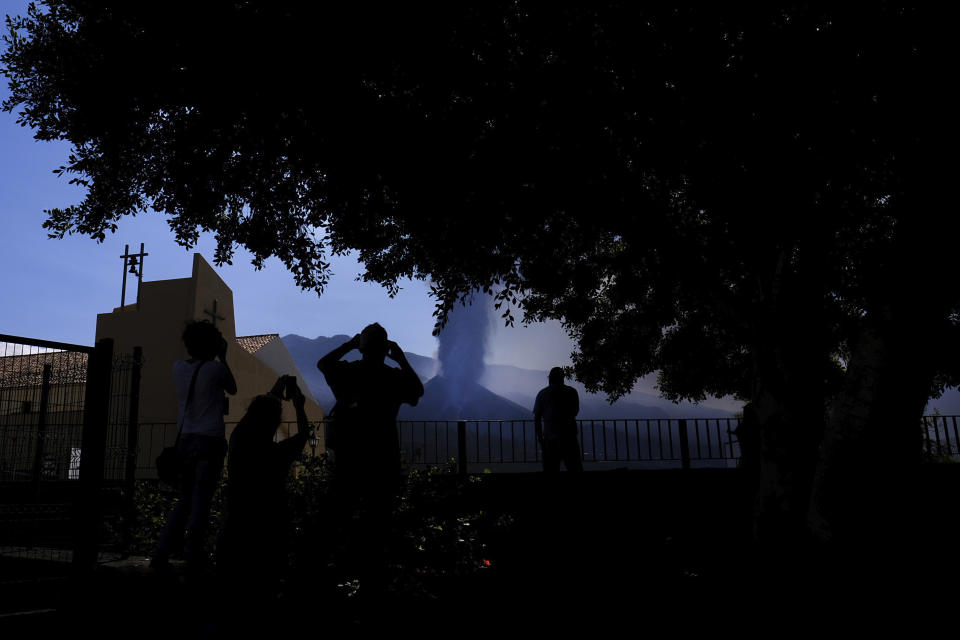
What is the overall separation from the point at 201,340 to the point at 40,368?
2.60 m

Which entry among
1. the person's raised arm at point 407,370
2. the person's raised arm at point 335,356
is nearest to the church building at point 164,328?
the person's raised arm at point 335,356

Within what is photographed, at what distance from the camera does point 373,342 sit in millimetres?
3918

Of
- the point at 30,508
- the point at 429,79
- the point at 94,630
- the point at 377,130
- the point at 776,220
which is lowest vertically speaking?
the point at 94,630

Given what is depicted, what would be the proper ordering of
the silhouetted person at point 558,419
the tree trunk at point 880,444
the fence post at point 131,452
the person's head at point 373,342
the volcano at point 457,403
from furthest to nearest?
the volcano at point 457,403
the silhouetted person at point 558,419
the fence post at point 131,452
the tree trunk at point 880,444
the person's head at point 373,342

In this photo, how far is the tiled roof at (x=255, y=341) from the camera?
30109 mm

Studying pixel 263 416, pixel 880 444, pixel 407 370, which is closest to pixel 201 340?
pixel 263 416

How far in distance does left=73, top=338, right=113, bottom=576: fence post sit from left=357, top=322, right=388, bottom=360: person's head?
7.19 feet

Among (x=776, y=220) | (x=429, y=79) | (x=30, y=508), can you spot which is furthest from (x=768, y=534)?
(x=30, y=508)

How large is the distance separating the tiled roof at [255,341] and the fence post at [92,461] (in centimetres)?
2622

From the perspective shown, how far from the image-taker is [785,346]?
7.25m

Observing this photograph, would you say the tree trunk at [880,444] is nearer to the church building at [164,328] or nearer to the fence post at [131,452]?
the fence post at [131,452]

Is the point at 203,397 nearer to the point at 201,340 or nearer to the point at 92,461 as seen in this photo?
the point at 201,340

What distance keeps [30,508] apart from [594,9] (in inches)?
286

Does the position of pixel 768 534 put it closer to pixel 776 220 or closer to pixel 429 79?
pixel 776 220
